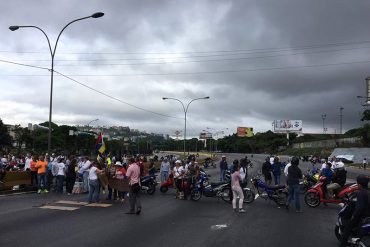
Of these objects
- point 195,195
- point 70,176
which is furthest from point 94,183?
point 70,176

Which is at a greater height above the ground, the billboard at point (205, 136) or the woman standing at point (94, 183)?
the billboard at point (205, 136)

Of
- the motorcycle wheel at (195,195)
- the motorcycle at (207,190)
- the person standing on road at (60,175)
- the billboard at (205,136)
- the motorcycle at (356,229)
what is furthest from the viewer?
the billboard at (205,136)

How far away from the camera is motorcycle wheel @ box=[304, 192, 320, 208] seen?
617 inches

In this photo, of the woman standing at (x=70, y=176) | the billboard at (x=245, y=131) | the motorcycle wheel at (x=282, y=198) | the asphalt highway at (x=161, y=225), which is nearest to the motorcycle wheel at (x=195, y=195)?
the asphalt highway at (x=161, y=225)

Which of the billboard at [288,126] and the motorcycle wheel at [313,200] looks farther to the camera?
the billboard at [288,126]

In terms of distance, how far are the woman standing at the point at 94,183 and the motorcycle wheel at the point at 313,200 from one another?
300 inches

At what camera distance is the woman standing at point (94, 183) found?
15703 millimetres

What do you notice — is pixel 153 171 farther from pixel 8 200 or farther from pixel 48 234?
pixel 48 234

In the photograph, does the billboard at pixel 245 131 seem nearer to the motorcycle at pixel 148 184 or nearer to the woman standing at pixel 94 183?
the motorcycle at pixel 148 184

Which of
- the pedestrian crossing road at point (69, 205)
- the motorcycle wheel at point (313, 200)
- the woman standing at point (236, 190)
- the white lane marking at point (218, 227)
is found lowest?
the white lane marking at point (218, 227)

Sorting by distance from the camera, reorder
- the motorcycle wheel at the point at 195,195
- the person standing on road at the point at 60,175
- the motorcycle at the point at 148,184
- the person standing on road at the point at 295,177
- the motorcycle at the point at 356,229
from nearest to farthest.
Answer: the motorcycle at the point at 356,229 < the person standing on road at the point at 295,177 < the motorcycle wheel at the point at 195,195 < the person standing on road at the point at 60,175 < the motorcycle at the point at 148,184

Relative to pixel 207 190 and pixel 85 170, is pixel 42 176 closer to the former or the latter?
pixel 85 170

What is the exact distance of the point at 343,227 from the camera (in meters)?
8.43

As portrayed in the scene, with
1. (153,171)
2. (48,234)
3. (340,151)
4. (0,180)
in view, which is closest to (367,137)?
(340,151)
